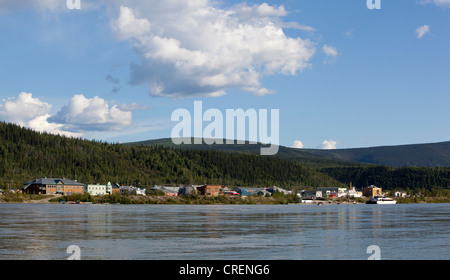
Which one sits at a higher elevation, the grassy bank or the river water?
the river water

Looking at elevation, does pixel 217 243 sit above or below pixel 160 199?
above

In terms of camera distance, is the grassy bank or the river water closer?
the river water

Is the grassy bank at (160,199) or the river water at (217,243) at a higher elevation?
the river water at (217,243)

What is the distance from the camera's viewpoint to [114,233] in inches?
1986

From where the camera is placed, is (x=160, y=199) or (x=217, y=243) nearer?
(x=217, y=243)

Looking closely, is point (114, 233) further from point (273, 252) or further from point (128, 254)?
point (273, 252)

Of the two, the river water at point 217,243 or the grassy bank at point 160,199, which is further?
the grassy bank at point 160,199
